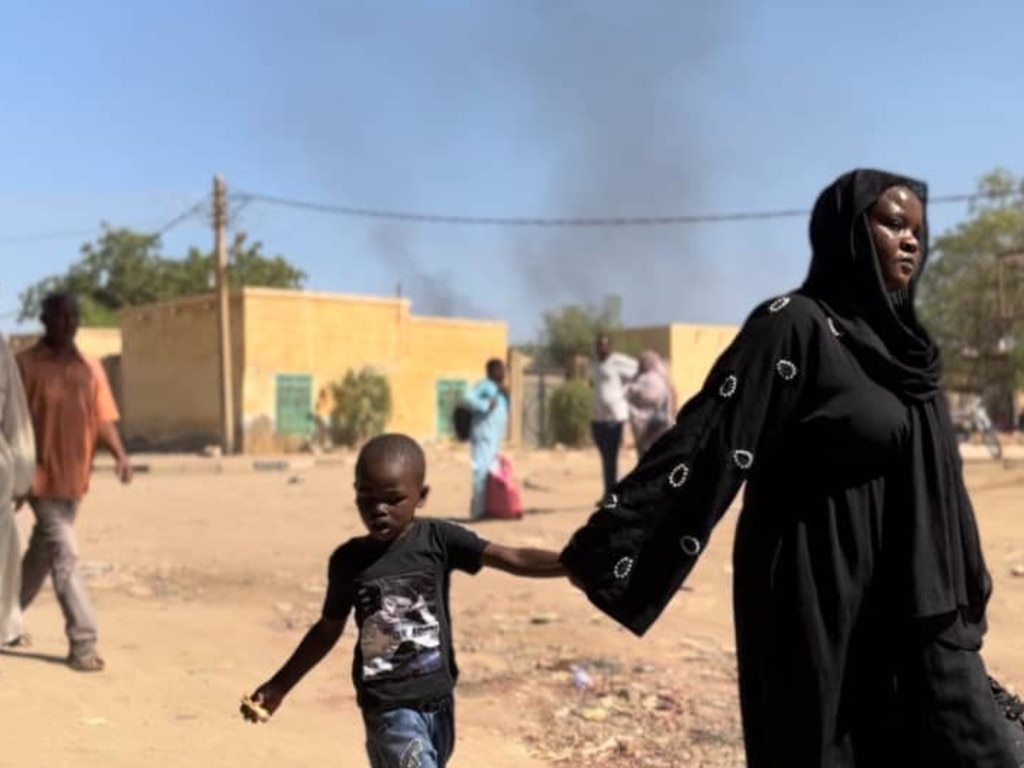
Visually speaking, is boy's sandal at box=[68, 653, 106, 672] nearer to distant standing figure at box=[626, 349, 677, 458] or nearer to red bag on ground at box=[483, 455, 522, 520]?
red bag on ground at box=[483, 455, 522, 520]

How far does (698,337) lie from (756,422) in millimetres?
42917

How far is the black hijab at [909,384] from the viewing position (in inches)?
106

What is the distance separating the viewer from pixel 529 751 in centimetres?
540

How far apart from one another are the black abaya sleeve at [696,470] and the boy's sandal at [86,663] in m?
4.31

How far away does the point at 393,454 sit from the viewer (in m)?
3.48

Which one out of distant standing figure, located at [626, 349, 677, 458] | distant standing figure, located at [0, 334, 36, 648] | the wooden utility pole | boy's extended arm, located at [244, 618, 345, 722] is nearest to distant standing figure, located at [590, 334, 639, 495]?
distant standing figure, located at [626, 349, 677, 458]

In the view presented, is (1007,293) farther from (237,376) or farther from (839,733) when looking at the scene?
(839,733)

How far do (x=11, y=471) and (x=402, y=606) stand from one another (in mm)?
3418

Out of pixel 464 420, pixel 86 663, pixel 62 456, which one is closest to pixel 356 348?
pixel 464 420

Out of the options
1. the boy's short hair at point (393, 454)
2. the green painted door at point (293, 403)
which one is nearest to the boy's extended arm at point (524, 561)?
the boy's short hair at point (393, 454)

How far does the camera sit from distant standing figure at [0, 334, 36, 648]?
6215mm

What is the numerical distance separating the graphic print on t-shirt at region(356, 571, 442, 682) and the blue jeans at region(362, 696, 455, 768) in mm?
98

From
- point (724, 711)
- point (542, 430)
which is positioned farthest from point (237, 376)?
point (724, 711)

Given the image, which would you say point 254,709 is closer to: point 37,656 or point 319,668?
point 319,668
